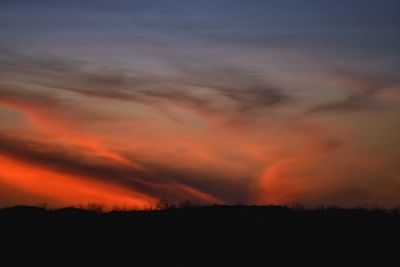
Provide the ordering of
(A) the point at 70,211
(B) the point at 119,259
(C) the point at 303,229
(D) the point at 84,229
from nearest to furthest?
(B) the point at 119,259
(C) the point at 303,229
(D) the point at 84,229
(A) the point at 70,211

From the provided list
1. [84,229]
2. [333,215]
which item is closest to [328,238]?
[333,215]

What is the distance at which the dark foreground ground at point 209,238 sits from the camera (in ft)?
78.9

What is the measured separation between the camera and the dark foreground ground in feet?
78.9

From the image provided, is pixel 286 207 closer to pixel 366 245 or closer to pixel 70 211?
pixel 366 245

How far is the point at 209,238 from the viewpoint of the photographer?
85.4ft

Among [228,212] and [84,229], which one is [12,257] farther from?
[228,212]

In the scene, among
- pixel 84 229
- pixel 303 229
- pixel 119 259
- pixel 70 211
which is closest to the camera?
pixel 119 259

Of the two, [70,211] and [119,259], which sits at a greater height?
[70,211]

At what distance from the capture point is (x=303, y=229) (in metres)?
26.5

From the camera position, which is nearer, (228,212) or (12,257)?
(12,257)

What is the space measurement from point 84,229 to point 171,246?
4.67 metres

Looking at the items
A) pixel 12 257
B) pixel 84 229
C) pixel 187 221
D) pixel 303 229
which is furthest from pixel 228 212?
pixel 12 257

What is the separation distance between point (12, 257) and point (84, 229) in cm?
369

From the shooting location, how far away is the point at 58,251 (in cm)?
2597
